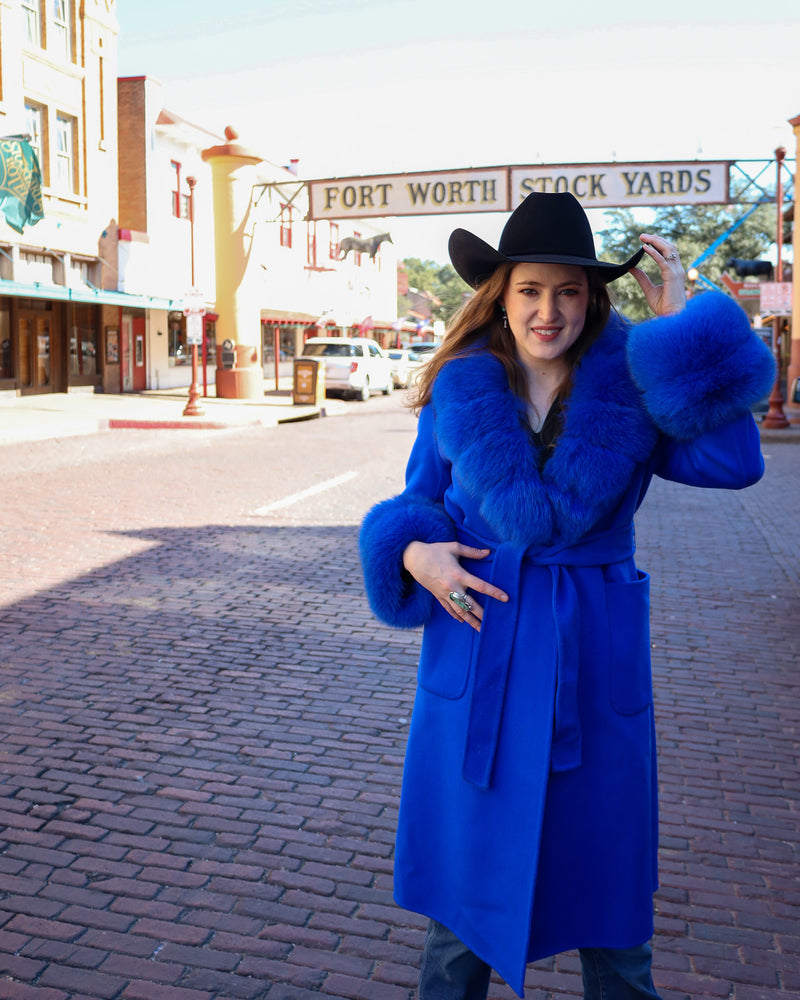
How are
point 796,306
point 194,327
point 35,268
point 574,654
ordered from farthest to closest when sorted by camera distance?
point 796,306, point 35,268, point 194,327, point 574,654

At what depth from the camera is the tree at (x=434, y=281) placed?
9075 cm

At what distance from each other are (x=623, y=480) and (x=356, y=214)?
23751 mm

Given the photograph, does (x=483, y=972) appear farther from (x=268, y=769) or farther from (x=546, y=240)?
(x=268, y=769)

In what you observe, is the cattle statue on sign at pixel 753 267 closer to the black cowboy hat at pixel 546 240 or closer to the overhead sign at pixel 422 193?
the overhead sign at pixel 422 193

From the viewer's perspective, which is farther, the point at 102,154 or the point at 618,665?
the point at 102,154

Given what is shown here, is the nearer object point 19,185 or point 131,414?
point 131,414

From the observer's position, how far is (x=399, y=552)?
227 cm

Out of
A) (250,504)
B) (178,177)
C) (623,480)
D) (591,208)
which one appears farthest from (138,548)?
(178,177)

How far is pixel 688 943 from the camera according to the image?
297cm

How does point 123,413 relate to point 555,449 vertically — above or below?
below

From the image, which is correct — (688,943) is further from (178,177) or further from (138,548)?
(178,177)

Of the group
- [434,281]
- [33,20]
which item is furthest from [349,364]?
[434,281]

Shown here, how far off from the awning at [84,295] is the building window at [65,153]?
2.81 metres

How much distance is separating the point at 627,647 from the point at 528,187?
2242 centimetres
